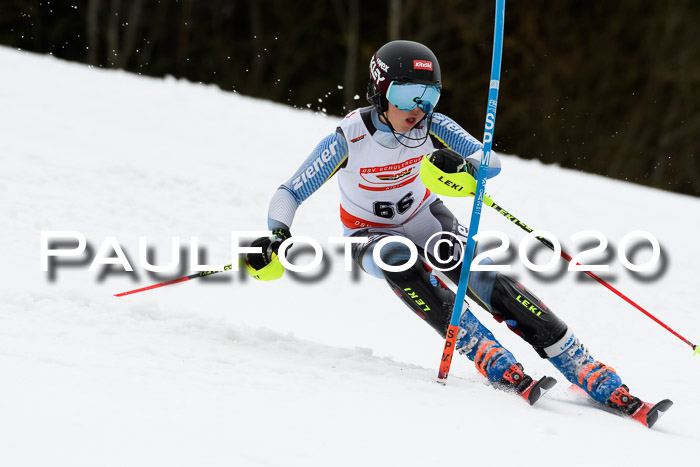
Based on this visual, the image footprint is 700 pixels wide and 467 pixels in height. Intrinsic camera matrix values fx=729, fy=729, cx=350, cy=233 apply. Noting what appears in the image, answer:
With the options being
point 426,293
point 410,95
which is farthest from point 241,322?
point 410,95

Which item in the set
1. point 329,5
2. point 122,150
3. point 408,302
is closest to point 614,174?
point 329,5

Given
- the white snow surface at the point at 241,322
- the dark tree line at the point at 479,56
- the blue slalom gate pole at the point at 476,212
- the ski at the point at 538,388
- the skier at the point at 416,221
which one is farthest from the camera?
the dark tree line at the point at 479,56

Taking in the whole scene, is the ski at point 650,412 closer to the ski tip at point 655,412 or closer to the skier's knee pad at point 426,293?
the ski tip at point 655,412

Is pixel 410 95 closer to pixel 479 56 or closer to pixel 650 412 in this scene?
pixel 650 412

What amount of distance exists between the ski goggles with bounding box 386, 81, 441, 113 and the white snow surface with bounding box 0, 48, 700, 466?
112cm

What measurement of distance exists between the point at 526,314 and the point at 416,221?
0.76 m

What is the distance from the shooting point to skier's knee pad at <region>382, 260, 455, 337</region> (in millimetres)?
3111

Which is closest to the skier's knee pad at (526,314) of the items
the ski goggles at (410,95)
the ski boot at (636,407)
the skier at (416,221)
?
the skier at (416,221)

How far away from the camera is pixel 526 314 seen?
10.1 feet

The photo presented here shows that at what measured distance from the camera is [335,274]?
18.1 ft

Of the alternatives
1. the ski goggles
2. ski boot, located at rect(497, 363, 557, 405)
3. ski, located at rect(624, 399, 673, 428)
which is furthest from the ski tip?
the ski goggles

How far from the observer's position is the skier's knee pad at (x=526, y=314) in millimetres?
3092

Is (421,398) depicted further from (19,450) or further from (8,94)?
(8,94)

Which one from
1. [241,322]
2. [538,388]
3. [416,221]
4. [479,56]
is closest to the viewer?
[538,388]
